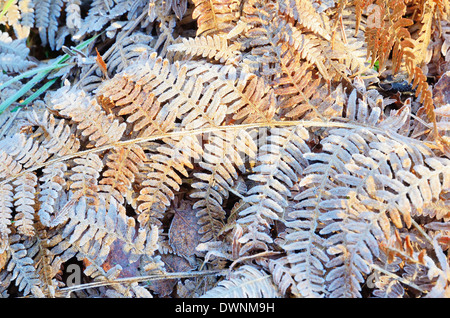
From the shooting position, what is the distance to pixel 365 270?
1.29 m

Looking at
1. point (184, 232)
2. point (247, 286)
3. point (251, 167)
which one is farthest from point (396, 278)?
point (184, 232)

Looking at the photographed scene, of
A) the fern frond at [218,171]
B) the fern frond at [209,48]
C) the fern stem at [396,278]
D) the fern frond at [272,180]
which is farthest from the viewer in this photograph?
the fern frond at [209,48]

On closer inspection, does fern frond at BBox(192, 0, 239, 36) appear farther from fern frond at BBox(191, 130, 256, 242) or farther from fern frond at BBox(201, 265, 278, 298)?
fern frond at BBox(201, 265, 278, 298)

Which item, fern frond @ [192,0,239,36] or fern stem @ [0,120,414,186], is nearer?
fern stem @ [0,120,414,186]

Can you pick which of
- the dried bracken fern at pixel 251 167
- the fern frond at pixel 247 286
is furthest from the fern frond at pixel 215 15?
the fern frond at pixel 247 286

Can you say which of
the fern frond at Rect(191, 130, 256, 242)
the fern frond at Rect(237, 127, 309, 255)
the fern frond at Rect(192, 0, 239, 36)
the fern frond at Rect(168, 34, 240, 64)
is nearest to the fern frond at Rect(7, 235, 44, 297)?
the fern frond at Rect(191, 130, 256, 242)

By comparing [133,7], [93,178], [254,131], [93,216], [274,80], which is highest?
[133,7]

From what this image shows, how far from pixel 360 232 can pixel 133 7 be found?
1.68m

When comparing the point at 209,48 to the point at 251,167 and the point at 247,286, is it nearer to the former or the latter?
the point at 251,167

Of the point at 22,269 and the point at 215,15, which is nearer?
the point at 22,269

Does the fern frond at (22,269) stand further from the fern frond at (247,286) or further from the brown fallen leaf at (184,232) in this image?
the fern frond at (247,286)

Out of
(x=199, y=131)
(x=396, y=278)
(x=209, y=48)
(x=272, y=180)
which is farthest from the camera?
(x=209, y=48)
